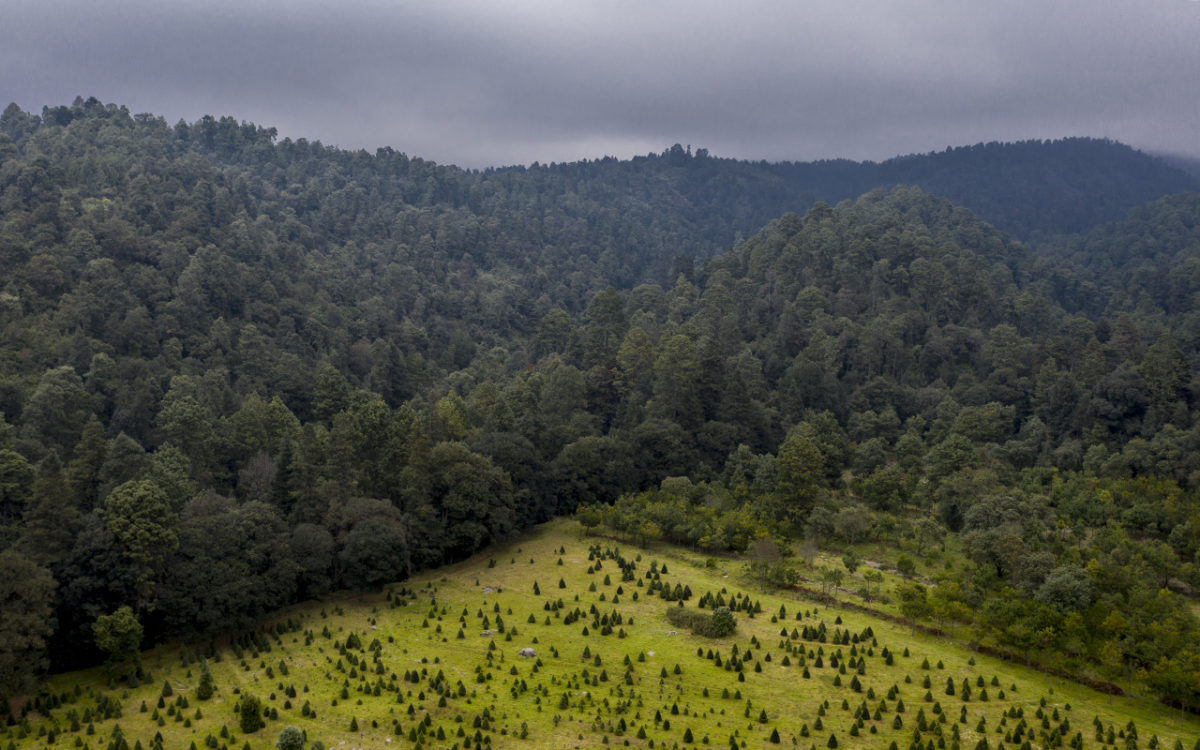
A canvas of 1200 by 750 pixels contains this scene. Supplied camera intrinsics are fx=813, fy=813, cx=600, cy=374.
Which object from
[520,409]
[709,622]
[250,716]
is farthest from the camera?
[520,409]

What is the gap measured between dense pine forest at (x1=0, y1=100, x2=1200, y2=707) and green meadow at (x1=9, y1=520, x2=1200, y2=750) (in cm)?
256

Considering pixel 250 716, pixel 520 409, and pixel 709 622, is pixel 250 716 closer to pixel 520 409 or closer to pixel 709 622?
pixel 709 622

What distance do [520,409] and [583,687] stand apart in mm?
41893

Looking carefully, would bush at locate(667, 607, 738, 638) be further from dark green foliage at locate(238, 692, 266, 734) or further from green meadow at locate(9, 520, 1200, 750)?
dark green foliage at locate(238, 692, 266, 734)

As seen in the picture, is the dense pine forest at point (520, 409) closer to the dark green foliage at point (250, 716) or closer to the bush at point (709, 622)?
the bush at point (709, 622)

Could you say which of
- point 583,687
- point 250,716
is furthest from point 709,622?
point 250,716

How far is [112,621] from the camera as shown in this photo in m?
38.1

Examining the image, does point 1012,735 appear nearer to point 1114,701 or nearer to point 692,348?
point 1114,701

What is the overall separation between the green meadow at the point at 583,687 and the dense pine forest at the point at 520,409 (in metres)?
2.56

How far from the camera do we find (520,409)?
76750mm

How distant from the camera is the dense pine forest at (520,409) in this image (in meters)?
42.7

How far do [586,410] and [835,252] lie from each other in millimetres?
49807

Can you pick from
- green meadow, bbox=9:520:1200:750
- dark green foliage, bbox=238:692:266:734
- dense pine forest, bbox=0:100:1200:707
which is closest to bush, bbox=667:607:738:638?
green meadow, bbox=9:520:1200:750

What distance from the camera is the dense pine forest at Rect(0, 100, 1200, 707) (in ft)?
140
